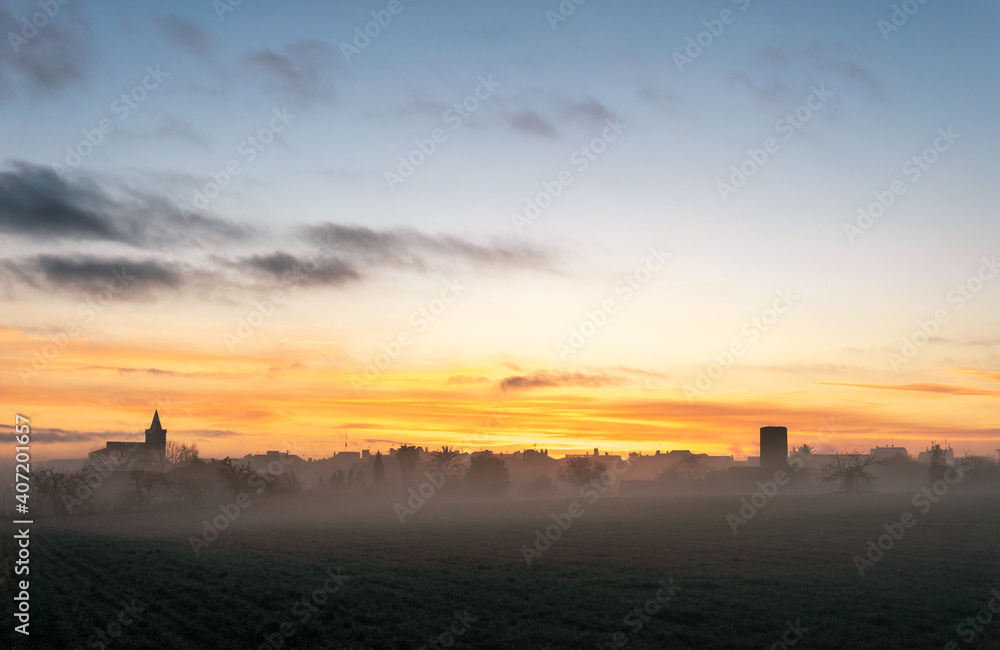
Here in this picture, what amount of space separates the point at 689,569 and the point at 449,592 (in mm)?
16703

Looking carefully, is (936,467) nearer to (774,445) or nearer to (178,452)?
(774,445)

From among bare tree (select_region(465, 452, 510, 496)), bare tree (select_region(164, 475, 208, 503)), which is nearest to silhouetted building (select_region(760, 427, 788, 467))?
bare tree (select_region(465, 452, 510, 496))

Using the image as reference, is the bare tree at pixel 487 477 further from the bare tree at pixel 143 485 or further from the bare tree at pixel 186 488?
the bare tree at pixel 143 485

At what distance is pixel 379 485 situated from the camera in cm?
17512

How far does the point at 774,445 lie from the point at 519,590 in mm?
174590

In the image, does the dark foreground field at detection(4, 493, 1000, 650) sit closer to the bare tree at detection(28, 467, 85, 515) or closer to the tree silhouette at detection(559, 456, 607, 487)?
the bare tree at detection(28, 467, 85, 515)

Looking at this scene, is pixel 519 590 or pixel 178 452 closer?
pixel 519 590

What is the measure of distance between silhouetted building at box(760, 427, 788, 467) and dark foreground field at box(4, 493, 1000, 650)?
129 meters

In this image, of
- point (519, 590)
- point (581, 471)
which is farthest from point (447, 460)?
point (519, 590)

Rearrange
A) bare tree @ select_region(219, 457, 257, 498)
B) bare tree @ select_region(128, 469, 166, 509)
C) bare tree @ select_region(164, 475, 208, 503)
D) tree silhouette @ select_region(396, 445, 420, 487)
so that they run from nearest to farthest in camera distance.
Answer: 1. bare tree @ select_region(128, 469, 166, 509)
2. bare tree @ select_region(164, 475, 208, 503)
3. bare tree @ select_region(219, 457, 257, 498)
4. tree silhouette @ select_region(396, 445, 420, 487)

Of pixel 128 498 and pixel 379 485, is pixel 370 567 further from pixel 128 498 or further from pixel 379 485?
pixel 379 485

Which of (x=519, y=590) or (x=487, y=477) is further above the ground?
(x=519, y=590)

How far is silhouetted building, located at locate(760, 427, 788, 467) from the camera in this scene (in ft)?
623

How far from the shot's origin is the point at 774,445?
629ft
